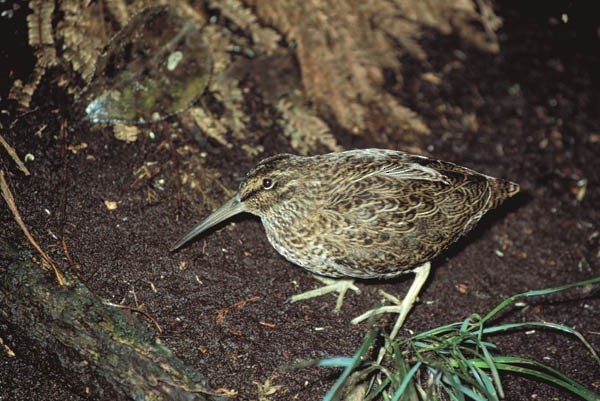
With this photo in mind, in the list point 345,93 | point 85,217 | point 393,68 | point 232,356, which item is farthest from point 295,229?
point 393,68

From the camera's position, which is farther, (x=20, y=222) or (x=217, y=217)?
(x=217, y=217)

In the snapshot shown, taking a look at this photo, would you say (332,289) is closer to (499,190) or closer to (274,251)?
(274,251)

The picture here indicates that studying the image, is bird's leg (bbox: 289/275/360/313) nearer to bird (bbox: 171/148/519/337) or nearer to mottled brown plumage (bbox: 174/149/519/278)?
bird (bbox: 171/148/519/337)

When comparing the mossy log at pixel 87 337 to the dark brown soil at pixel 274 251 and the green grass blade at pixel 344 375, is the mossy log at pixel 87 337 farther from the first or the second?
the green grass blade at pixel 344 375

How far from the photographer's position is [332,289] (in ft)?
13.5

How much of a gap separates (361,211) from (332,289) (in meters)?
0.67

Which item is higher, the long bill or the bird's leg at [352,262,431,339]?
the long bill

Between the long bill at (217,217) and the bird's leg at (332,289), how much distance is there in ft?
2.25

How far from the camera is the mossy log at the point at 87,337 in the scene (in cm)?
327

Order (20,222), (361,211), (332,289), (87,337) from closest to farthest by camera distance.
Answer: (87,337) → (20,222) → (361,211) → (332,289)

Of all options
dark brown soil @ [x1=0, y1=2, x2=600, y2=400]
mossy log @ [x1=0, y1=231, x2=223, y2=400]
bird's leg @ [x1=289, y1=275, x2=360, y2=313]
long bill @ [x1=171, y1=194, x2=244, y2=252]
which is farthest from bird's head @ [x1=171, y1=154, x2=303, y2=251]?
mossy log @ [x1=0, y1=231, x2=223, y2=400]

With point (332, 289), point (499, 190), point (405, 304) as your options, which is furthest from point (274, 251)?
point (499, 190)

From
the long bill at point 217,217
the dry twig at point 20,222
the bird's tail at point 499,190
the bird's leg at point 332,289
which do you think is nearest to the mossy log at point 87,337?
the dry twig at point 20,222

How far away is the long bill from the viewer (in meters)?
3.92
